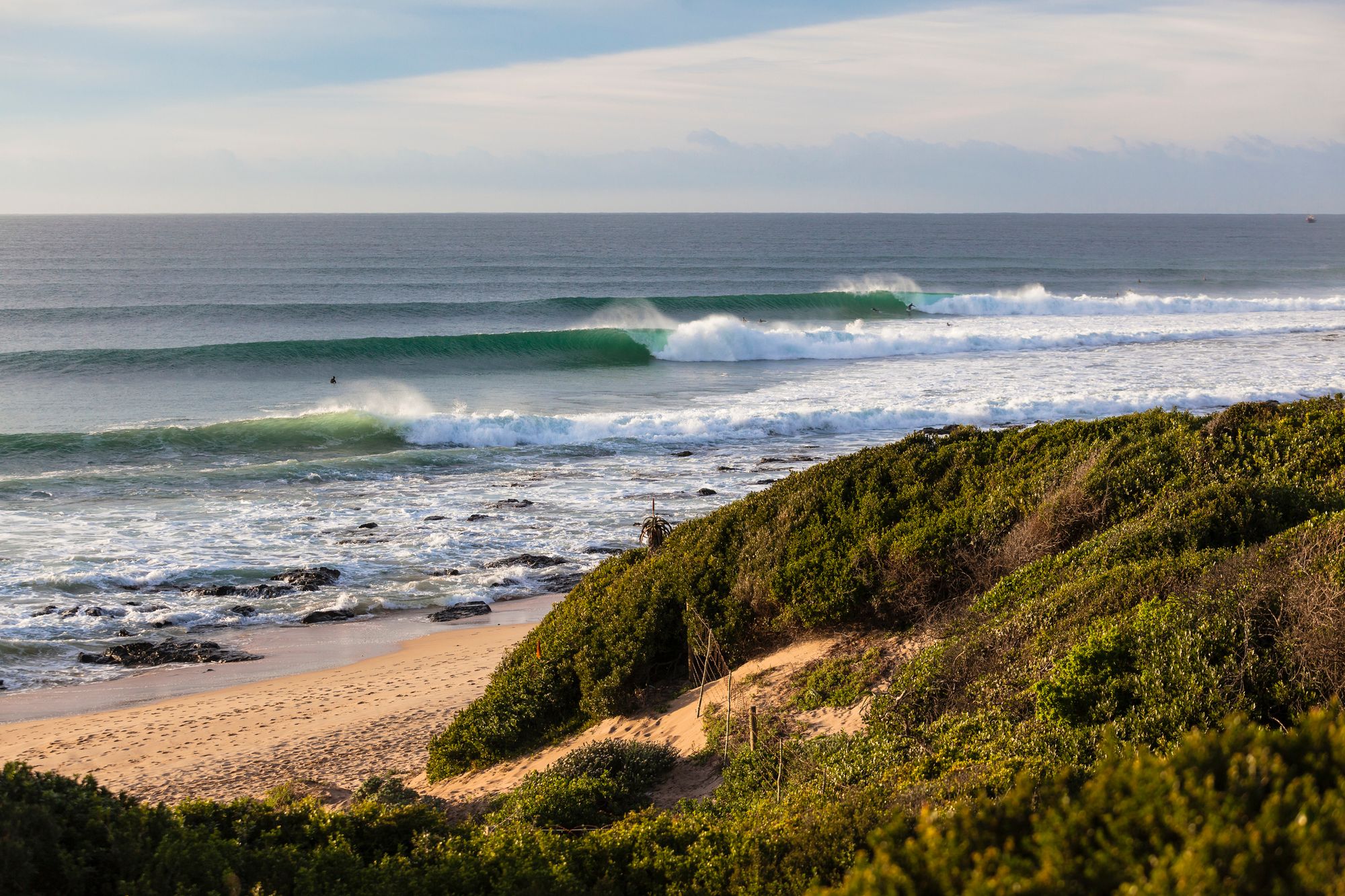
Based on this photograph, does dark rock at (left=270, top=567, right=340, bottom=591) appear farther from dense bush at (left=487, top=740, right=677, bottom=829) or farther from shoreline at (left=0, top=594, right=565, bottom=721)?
dense bush at (left=487, top=740, right=677, bottom=829)

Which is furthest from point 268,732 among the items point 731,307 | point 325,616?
point 731,307

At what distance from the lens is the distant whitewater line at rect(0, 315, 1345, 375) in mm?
36938

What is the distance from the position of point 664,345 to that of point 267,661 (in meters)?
31.7

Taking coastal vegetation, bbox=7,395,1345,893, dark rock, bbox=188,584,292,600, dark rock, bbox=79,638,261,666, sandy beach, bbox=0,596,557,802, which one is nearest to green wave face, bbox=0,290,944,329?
dark rock, bbox=188,584,292,600

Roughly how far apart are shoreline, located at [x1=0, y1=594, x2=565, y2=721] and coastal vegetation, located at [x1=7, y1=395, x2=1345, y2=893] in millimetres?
4182

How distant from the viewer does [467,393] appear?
32062 mm

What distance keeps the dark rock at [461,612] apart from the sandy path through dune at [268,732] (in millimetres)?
1451

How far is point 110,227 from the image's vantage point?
148m

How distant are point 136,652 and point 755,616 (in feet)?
27.8

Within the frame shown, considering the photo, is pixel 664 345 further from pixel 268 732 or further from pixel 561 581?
pixel 268 732

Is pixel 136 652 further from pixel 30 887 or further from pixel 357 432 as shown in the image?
pixel 357 432

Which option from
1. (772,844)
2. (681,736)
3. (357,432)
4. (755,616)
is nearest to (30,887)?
(772,844)

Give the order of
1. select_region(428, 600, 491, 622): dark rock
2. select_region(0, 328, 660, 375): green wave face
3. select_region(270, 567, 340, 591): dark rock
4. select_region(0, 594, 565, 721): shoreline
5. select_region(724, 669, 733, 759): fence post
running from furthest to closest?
select_region(0, 328, 660, 375): green wave face
select_region(270, 567, 340, 591): dark rock
select_region(428, 600, 491, 622): dark rock
select_region(0, 594, 565, 721): shoreline
select_region(724, 669, 733, 759): fence post

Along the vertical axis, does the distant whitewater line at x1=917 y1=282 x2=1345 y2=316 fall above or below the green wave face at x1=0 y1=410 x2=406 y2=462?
above
